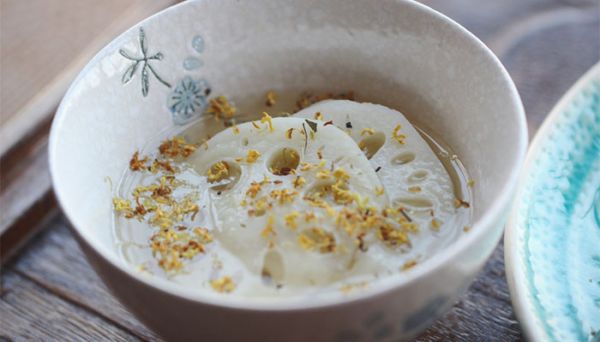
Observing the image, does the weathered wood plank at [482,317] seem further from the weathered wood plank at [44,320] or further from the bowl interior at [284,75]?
the weathered wood plank at [44,320]

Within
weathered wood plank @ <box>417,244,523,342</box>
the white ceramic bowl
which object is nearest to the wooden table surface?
weathered wood plank @ <box>417,244,523,342</box>

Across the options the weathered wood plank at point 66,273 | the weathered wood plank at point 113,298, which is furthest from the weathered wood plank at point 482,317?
the weathered wood plank at point 66,273

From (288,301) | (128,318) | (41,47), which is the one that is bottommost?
(128,318)

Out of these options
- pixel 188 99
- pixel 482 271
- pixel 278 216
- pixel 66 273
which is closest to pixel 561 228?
pixel 482 271

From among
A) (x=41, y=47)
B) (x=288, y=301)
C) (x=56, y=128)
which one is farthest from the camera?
(x=41, y=47)

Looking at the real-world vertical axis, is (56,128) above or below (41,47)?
above

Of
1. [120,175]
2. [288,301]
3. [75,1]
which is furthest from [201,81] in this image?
[75,1]

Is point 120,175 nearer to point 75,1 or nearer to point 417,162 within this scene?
point 417,162
